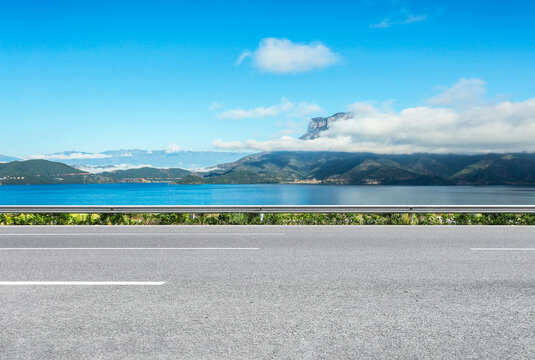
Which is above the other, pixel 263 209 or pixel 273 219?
pixel 263 209

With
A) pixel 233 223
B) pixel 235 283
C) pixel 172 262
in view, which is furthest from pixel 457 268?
pixel 233 223

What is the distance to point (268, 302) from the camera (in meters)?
5.02

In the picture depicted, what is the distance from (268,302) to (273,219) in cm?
1159

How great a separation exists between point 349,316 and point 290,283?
1587 mm

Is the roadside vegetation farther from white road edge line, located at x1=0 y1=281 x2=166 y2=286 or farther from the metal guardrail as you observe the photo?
white road edge line, located at x1=0 y1=281 x2=166 y2=286

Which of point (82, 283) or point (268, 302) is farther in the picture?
point (82, 283)

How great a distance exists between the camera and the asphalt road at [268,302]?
3.71m

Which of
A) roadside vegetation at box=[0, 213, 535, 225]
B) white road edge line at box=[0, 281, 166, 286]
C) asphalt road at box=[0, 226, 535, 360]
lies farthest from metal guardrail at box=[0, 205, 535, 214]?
white road edge line at box=[0, 281, 166, 286]

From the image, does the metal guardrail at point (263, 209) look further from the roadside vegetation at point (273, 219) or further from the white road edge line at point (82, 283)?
the white road edge line at point (82, 283)

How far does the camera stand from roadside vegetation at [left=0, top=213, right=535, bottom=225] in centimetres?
1608

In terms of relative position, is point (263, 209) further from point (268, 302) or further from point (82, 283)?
point (268, 302)

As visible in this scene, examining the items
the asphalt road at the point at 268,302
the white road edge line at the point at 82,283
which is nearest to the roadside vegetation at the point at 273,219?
the asphalt road at the point at 268,302

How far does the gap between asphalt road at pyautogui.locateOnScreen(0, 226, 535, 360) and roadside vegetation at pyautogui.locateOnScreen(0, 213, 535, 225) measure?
662cm

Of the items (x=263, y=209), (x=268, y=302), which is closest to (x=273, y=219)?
(x=263, y=209)
